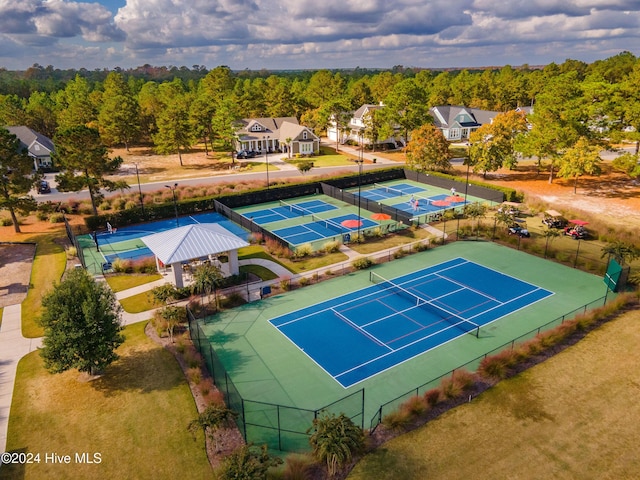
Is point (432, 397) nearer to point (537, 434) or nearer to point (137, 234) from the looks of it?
point (537, 434)

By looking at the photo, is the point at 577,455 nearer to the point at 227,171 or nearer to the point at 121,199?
the point at 121,199

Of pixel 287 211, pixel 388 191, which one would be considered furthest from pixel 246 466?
pixel 388 191

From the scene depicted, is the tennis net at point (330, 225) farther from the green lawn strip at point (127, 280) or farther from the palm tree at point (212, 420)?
the palm tree at point (212, 420)

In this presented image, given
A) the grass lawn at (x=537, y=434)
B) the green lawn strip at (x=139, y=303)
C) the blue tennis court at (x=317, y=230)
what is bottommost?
the grass lawn at (x=537, y=434)

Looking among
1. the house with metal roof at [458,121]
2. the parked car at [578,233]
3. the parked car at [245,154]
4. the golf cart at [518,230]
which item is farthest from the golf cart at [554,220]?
the parked car at [245,154]

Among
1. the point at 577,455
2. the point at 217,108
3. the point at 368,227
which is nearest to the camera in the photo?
the point at 577,455

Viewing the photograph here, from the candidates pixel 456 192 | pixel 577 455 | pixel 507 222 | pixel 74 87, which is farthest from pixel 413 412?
pixel 74 87

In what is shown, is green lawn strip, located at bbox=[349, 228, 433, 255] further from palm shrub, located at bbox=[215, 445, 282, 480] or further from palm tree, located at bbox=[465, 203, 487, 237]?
palm shrub, located at bbox=[215, 445, 282, 480]
